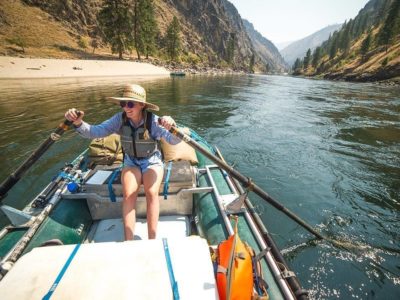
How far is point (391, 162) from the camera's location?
8680 millimetres

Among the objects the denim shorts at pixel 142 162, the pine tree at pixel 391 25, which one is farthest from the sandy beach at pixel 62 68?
the pine tree at pixel 391 25

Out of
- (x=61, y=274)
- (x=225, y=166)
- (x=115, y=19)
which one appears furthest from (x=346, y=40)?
(x=61, y=274)

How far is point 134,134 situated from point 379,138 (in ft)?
41.4

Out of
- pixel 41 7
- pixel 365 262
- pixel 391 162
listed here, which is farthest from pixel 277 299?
pixel 41 7

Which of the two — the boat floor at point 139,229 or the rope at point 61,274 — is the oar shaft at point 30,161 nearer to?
the boat floor at point 139,229

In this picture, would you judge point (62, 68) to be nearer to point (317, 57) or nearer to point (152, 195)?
point (152, 195)

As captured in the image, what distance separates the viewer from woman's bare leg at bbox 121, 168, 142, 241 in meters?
3.45

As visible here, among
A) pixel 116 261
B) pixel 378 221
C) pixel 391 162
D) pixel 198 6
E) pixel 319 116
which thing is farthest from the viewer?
pixel 198 6

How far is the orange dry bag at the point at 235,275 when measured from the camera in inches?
81.9

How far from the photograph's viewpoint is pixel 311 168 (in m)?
8.41

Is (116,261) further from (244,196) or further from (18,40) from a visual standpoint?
(18,40)

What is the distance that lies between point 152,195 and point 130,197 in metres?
0.35

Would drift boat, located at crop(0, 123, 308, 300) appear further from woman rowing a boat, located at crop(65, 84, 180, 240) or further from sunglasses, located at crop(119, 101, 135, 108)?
sunglasses, located at crop(119, 101, 135, 108)

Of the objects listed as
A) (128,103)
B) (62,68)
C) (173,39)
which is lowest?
(62,68)
